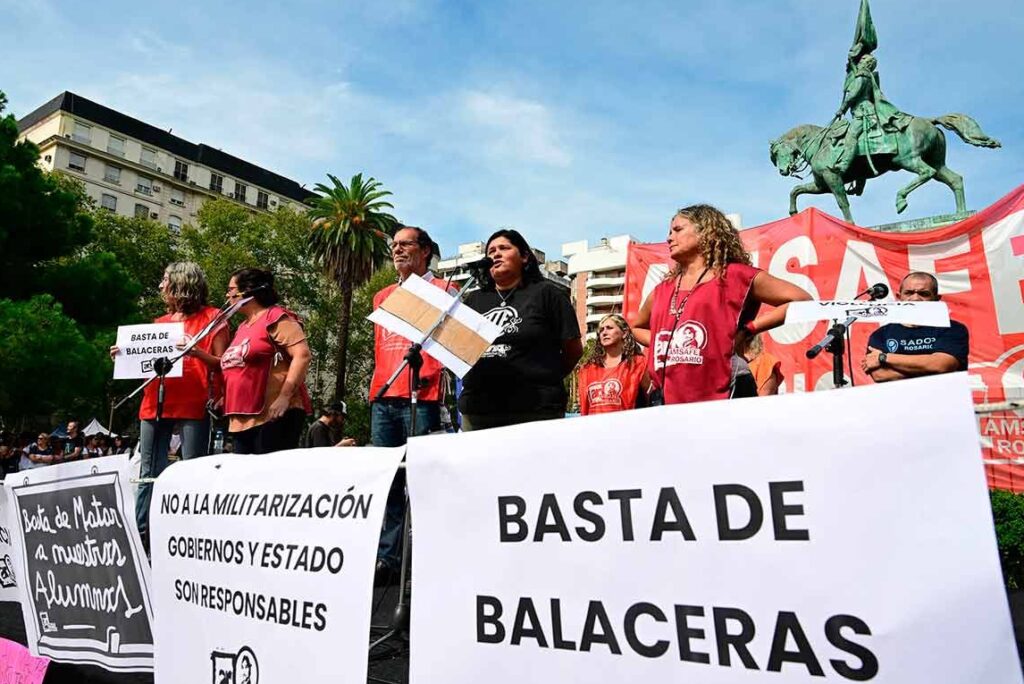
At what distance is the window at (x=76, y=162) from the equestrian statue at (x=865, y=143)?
50.3m

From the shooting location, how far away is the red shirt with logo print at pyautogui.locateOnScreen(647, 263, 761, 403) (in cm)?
271

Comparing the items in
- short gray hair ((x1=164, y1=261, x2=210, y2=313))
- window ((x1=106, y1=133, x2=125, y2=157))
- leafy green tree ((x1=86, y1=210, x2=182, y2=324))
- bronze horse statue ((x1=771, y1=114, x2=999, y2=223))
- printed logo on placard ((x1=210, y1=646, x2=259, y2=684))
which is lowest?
printed logo on placard ((x1=210, y1=646, x2=259, y2=684))

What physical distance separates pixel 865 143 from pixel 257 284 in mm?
12386

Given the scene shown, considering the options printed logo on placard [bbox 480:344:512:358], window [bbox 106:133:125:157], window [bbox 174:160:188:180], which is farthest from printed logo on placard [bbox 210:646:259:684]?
window [bbox 174:160:188:180]

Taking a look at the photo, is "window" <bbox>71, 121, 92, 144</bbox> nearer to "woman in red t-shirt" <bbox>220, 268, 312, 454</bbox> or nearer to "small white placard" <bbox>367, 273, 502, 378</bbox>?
"woman in red t-shirt" <bbox>220, 268, 312, 454</bbox>

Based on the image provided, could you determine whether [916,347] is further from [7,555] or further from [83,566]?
[7,555]

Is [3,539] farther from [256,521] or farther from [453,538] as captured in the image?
[453,538]

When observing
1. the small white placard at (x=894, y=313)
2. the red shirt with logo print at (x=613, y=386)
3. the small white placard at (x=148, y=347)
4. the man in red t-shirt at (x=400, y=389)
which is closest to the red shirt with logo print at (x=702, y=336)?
the small white placard at (x=894, y=313)

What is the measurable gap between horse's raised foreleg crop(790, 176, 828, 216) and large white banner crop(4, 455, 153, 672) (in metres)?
13.1

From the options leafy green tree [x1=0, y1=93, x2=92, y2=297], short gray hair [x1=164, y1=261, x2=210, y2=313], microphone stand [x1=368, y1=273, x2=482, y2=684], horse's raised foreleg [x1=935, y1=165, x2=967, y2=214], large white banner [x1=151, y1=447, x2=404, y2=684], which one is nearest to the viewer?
large white banner [x1=151, y1=447, x2=404, y2=684]

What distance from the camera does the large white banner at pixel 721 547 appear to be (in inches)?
42.1

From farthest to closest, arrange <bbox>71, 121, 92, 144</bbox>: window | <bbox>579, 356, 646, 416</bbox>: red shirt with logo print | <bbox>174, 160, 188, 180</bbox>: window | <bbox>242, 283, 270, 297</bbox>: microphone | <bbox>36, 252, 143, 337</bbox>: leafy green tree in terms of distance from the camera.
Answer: <bbox>174, 160, 188, 180</bbox>: window < <bbox>71, 121, 92, 144</bbox>: window < <bbox>36, 252, 143, 337</bbox>: leafy green tree < <bbox>579, 356, 646, 416</bbox>: red shirt with logo print < <bbox>242, 283, 270, 297</bbox>: microphone

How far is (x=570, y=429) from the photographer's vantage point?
4.86ft

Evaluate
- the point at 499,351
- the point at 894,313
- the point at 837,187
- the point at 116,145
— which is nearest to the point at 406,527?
the point at 499,351
